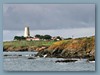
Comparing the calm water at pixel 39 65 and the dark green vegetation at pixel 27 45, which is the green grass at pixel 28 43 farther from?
the calm water at pixel 39 65

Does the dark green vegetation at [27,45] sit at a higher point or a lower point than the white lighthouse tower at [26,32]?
lower

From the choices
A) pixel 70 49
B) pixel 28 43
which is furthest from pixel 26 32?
pixel 70 49

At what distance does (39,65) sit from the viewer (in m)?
7.82

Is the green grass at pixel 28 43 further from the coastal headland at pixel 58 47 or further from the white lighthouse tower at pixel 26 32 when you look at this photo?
the white lighthouse tower at pixel 26 32

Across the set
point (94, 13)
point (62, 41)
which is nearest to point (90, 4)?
point (94, 13)

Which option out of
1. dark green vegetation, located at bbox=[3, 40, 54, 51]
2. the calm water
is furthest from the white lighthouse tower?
the calm water

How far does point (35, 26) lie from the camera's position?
7840mm

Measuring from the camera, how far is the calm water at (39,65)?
25.6 ft

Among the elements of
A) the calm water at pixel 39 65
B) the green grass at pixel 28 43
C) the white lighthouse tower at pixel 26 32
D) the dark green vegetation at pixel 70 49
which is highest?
the white lighthouse tower at pixel 26 32

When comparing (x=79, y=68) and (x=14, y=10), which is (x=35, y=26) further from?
(x=79, y=68)

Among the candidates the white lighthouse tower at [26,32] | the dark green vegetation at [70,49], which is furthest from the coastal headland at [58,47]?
the white lighthouse tower at [26,32]

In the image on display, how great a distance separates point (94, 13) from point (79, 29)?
30cm

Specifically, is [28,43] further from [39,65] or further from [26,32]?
[39,65]

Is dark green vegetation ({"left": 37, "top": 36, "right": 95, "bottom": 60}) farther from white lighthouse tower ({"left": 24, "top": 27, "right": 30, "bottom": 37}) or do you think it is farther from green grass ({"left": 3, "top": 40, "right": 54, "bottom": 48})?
white lighthouse tower ({"left": 24, "top": 27, "right": 30, "bottom": 37})
